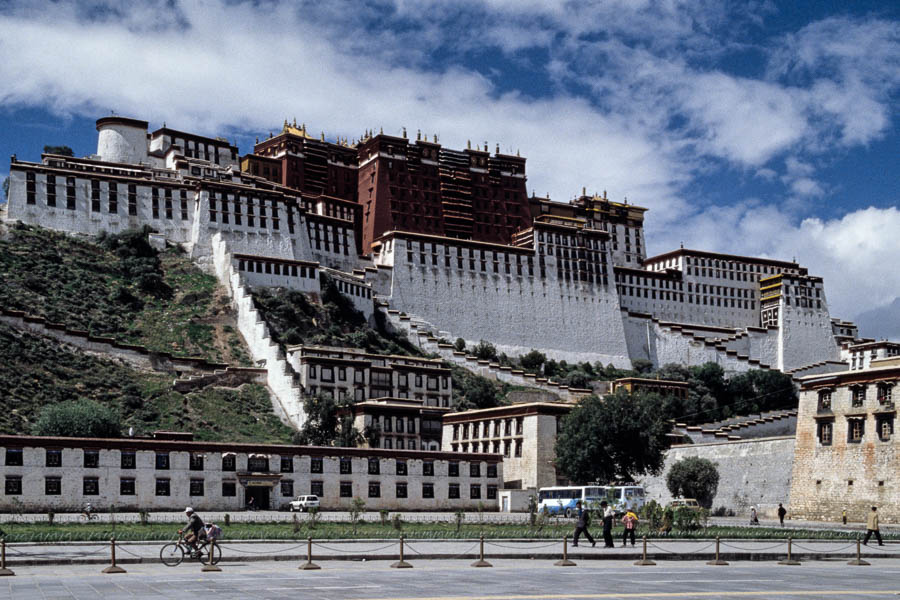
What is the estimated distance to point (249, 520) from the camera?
46625 mm

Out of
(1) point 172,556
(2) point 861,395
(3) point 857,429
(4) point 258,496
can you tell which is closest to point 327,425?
(4) point 258,496

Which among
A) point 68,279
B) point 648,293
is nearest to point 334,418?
point 68,279

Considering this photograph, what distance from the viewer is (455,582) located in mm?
23812

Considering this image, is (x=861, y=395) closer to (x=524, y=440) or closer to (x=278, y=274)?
(x=524, y=440)

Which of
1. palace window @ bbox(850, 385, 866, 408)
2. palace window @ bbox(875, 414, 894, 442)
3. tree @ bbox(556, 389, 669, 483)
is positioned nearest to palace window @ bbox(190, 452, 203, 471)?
tree @ bbox(556, 389, 669, 483)

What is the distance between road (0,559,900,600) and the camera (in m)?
21.3

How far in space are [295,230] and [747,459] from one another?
5705 centimetres

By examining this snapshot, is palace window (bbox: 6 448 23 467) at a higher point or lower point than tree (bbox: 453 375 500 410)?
lower

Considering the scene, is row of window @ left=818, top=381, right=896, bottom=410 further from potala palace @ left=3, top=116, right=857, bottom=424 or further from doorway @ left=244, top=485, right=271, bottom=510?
potala palace @ left=3, top=116, right=857, bottom=424

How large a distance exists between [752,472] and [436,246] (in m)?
58.1

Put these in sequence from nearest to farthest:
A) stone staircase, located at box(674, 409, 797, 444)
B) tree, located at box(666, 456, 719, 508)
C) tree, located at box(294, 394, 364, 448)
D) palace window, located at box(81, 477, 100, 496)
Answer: palace window, located at box(81, 477, 100, 496) → tree, located at box(666, 456, 719, 508) → tree, located at box(294, 394, 364, 448) → stone staircase, located at box(674, 409, 797, 444)

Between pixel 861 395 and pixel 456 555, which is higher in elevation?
pixel 861 395

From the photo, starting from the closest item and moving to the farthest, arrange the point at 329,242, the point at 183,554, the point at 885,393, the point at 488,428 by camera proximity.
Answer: the point at 183,554 → the point at 885,393 → the point at 488,428 → the point at 329,242

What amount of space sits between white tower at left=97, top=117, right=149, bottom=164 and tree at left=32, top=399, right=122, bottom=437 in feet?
192
